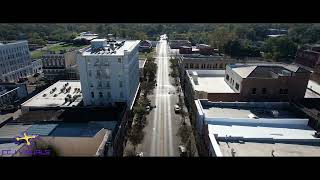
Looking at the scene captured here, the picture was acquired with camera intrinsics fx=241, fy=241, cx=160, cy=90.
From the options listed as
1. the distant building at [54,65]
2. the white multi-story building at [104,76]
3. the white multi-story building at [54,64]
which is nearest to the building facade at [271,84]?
the white multi-story building at [104,76]

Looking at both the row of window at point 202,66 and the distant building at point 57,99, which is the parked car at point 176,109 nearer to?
the row of window at point 202,66

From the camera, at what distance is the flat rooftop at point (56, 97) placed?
24.7 metres

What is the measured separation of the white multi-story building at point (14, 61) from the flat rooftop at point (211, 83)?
2991 cm

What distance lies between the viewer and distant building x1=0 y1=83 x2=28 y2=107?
30.1 meters

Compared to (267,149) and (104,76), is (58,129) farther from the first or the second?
(267,149)

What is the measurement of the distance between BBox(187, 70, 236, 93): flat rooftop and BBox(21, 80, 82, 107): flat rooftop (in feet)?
41.9

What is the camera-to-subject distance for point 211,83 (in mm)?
25703

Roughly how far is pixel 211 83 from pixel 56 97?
1704 centimetres

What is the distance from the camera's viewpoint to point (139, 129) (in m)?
22.5

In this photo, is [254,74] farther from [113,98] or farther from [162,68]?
[162,68]

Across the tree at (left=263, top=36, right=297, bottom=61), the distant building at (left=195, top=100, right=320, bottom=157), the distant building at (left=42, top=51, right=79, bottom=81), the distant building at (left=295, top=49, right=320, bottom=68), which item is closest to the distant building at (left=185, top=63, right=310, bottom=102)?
the distant building at (left=195, top=100, right=320, bottom=157)

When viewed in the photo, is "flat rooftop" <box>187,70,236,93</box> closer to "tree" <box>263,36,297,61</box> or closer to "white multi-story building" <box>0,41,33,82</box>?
"white multi-story building" <box>0,41,33,82</box>
